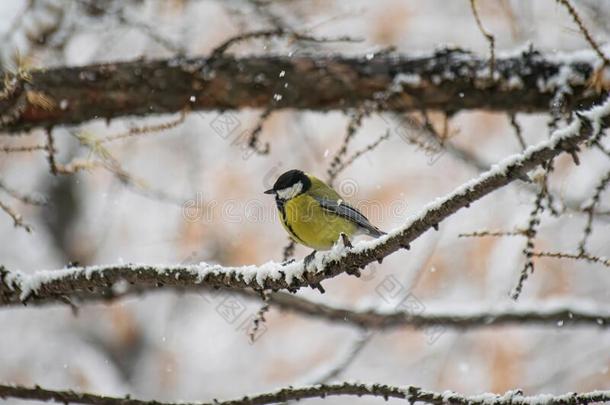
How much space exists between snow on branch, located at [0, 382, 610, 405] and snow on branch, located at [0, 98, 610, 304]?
30 centimetres

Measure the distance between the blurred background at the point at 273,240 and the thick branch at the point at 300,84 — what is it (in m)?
1.12

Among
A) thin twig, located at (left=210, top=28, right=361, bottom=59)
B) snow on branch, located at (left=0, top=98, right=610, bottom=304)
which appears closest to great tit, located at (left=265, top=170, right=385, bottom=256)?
thin twig, located at (left=210, top=28, right=361, bottom=59)

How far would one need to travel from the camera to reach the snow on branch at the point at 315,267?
1.43 m

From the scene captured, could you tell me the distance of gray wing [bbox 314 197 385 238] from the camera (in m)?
2.96

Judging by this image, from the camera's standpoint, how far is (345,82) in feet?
11.6

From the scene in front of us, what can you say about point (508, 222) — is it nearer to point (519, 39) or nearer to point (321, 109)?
point (519, 39)

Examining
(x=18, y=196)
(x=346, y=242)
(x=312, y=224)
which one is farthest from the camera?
(x=312, y=224)

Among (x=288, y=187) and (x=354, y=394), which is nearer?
(x=354, y=394)

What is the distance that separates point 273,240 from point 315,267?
6009mm

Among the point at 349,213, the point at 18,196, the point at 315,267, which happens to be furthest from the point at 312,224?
the point at 18,196

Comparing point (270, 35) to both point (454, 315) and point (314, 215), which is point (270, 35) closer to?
point (314, 215)

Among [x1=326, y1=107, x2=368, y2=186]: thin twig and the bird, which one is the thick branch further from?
the bird

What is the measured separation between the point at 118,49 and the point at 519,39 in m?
3.94

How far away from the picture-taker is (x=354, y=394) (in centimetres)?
193
